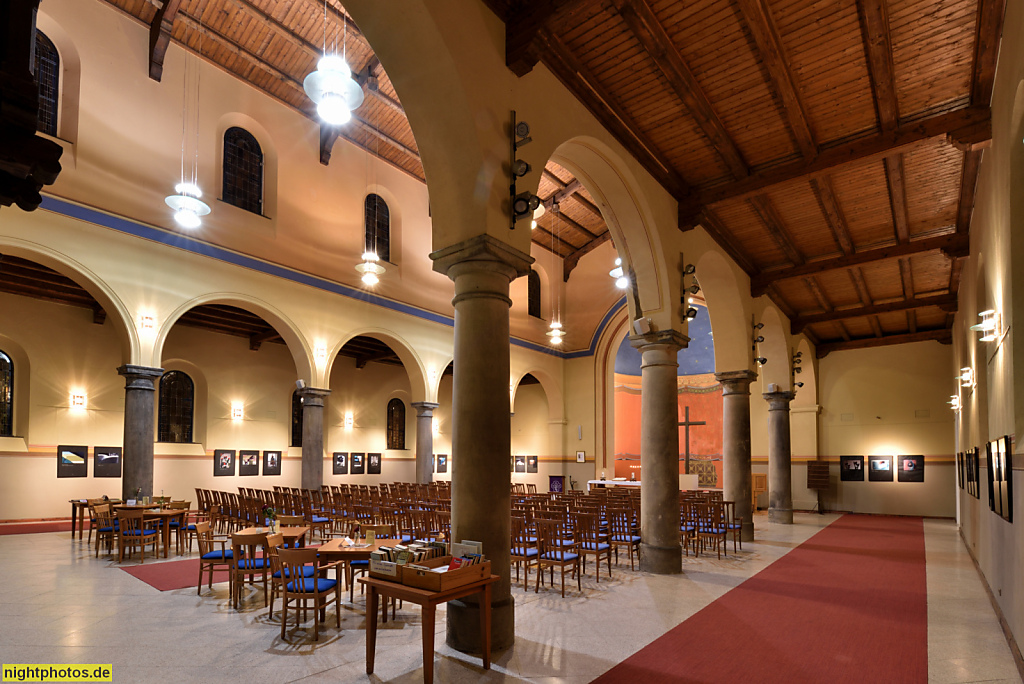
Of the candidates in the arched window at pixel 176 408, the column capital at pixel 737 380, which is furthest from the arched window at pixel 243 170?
the column capital at pixel 737 380

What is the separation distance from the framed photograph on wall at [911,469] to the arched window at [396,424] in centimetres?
1548

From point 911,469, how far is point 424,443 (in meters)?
14.0

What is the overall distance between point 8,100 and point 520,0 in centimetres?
445

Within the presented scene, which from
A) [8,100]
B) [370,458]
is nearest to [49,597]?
[8,100]

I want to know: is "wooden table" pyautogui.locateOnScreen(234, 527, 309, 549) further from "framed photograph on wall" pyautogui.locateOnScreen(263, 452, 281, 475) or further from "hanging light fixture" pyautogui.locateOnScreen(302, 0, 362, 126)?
"framed photograph on wall" pyautogui.locateOnScreen(263, 452, 281, 475)

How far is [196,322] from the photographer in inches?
591

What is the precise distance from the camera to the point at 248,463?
52.7 ft

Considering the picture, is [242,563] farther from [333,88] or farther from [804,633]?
[333,88]

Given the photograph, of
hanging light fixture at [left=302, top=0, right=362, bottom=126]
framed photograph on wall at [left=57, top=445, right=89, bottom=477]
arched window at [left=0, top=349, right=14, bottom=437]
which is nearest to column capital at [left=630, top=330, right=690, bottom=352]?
hanging light fixture at [left=302, top=0, right=362, bottom=126]

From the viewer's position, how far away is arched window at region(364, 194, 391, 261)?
16.2m

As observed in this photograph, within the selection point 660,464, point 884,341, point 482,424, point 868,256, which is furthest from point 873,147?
point 884,341

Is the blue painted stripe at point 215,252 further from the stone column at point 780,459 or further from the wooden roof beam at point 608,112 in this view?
the stone column at point 780,459

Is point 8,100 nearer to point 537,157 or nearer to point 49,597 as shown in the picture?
point 537,157

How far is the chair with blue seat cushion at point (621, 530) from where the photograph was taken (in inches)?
329
